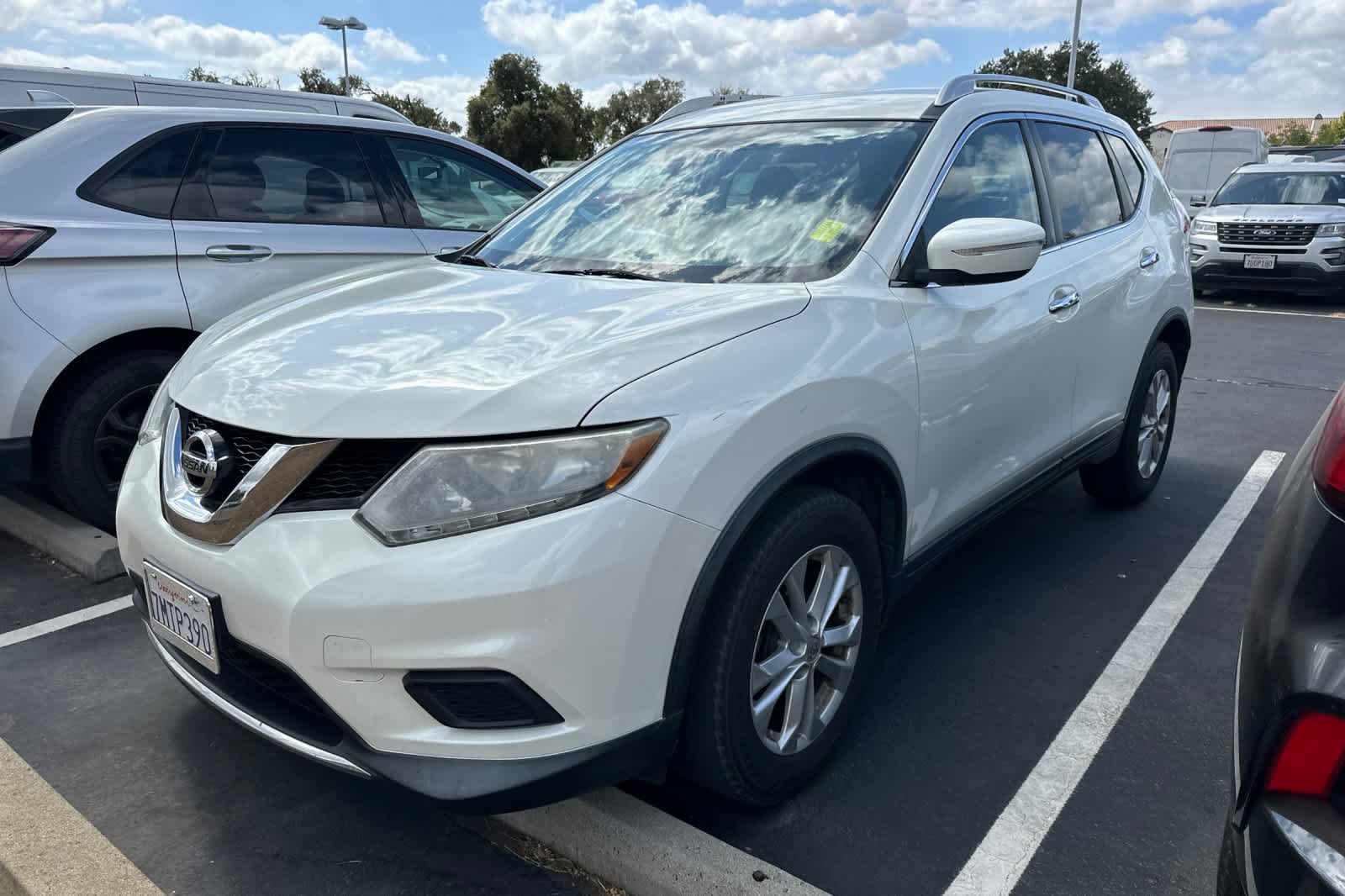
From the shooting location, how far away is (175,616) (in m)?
2.22

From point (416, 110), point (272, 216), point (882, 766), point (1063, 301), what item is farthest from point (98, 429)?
point (416, 110)

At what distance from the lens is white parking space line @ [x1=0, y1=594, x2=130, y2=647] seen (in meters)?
3.40

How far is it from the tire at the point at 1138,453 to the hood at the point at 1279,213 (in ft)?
29.5

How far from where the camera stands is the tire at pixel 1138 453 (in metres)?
4.27

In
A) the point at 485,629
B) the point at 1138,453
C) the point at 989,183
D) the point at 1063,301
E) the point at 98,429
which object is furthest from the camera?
the point at 1138,453

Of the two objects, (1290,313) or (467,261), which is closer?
(467,261)

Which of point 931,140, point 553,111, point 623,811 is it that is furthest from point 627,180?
point 553,111

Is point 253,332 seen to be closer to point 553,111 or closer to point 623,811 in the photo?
point 623,811

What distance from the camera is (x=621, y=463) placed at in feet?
6.28

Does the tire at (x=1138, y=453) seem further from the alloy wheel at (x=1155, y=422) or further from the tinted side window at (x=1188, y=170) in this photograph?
the tinted side window at (x=1188, y=170)

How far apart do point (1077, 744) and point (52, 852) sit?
8.21 feet

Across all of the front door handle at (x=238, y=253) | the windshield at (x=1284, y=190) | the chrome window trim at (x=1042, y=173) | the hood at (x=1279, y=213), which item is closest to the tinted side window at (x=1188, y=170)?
the windshield at (x=1284, y=190)

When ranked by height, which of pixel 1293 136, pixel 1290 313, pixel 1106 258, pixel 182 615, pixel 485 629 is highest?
pixel 1293 136

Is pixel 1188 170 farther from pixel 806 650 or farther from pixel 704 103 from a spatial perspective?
pixel 806 650
